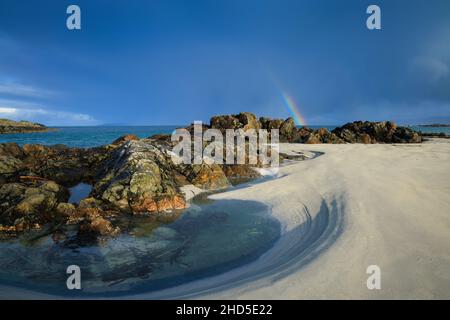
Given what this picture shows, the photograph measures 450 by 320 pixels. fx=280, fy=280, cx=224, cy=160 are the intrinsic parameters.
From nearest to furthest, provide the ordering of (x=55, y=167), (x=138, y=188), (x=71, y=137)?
(x=138, y=188) → (x=55, y=167) → (x=71, y=137)

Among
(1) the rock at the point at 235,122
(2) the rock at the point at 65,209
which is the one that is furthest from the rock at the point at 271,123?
(2) the rock at the point at 65,209

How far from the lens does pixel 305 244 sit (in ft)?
19.4

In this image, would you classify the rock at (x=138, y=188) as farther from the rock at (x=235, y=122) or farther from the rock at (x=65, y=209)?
the rock at (x=235, y=122)

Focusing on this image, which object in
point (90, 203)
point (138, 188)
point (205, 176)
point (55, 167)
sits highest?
point (55, 167)

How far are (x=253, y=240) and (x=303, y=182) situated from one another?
5.29 metres

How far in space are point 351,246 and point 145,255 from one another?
412cm

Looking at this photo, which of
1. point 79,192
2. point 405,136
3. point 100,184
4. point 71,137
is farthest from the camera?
point 71,137

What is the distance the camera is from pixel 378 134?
37031mm

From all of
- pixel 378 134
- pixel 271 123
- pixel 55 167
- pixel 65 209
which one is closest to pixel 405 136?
pixel 378 134

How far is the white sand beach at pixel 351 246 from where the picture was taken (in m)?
3.99

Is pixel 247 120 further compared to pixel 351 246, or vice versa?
pixel 247 120

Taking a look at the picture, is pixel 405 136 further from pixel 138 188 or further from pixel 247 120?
pixel 138 188
